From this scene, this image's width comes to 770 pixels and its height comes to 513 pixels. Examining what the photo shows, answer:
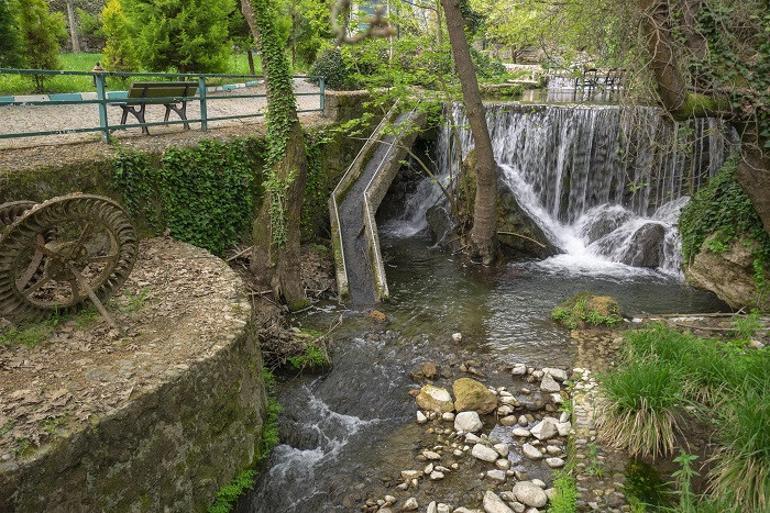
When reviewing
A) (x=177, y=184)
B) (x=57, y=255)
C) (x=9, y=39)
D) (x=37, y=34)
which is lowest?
(x=57, y=255)

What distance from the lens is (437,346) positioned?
7570 millimetres

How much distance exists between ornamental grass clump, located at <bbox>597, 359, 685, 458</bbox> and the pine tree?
14617mm

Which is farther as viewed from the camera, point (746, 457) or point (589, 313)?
point (589, 313)

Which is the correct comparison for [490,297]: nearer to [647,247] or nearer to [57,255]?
[647,247]

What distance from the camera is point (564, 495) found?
4496 mm

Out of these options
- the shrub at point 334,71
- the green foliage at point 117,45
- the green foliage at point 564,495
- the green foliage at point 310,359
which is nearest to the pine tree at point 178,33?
the green foliage at point 117,45

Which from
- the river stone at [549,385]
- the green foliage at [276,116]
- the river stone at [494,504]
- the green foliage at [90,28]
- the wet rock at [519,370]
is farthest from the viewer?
the green foliage at [90,28]

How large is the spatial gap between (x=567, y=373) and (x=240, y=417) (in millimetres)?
3771

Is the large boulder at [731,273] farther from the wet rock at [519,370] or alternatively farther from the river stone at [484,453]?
the river stone at [484,453]

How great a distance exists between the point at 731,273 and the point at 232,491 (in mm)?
7283

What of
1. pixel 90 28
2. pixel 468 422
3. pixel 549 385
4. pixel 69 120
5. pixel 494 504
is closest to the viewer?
pixel 494 504

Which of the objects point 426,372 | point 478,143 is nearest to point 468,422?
point 426,372

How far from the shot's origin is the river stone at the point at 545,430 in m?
5.55

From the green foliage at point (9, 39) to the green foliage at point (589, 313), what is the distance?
15.3 m
